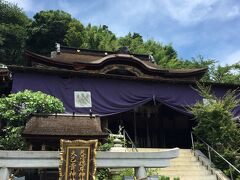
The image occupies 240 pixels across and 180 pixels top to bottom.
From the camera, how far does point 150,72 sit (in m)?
18.1

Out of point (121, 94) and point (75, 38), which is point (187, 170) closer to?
point (121, 94)

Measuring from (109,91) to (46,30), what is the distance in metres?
25.1

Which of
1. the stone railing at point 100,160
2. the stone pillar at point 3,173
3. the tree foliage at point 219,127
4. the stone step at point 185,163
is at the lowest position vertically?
the stone step at point 185,163

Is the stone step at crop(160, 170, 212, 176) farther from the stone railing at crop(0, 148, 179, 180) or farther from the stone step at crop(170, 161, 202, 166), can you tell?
the stone railing at crop(0, 148, 179, 180)

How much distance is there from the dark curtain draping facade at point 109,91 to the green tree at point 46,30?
23.3m

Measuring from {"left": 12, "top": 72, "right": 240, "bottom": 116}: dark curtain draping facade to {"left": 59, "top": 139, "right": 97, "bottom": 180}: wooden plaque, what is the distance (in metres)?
7.88

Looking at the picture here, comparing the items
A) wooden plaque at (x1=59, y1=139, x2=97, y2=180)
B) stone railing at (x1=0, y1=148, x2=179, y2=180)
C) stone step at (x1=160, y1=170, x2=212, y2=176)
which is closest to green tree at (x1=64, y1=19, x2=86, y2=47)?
stone step at (x1=160, y1=170, x2=212, y2=176)

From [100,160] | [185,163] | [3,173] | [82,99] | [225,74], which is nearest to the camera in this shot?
[3,173]

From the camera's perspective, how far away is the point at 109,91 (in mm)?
15414

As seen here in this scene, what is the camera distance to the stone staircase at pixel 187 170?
10.5 metres

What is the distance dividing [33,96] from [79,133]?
2.98 metres

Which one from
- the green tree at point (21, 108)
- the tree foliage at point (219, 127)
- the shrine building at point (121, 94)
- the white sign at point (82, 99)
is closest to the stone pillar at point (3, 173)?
the shrine building at point (121, 94)

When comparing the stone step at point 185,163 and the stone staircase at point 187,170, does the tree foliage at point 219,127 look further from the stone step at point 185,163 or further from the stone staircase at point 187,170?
the stone staircase at point 187,170

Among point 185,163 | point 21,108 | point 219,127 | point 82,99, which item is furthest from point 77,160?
point 82,99
